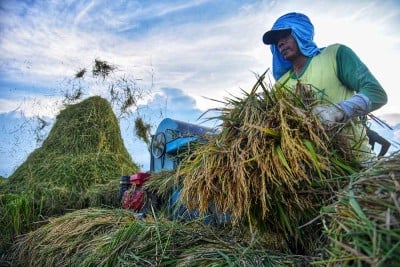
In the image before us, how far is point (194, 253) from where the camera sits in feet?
4.46

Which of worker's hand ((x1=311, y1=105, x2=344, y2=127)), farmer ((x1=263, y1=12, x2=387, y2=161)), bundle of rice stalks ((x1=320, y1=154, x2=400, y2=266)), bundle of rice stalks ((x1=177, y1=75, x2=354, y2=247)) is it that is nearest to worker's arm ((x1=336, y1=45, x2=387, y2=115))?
farmer ((x1=263, y1=12, x2=387, y2=161))

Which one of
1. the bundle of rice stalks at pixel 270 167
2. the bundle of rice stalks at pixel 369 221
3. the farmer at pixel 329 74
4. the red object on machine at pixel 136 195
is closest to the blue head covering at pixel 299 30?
the farmer at pixel 329 74

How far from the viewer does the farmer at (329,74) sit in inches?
55.4

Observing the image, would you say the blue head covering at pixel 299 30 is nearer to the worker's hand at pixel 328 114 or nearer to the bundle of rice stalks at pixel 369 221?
the worker's hand at pixel 328 114

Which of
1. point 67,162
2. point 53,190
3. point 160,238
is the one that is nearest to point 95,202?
point 53,190

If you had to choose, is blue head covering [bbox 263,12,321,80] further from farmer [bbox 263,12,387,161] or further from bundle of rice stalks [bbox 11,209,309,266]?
bundle of rice stalks [bbox 11,209,309,266]

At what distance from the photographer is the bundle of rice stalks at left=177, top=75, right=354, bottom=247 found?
1205 mm

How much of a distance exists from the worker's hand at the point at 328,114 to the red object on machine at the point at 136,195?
2.16 meters

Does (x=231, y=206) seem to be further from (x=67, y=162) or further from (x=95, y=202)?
(x=67, y=162)

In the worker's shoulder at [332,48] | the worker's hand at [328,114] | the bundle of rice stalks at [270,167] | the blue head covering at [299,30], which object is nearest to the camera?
the bundle of rice stalks at [270,167]

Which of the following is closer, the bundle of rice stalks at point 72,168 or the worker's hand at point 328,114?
the worker's hand at point 328,114

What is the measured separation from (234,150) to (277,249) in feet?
1.55

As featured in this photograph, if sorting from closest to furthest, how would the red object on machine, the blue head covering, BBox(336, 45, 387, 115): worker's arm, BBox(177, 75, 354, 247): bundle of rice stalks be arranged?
BBox(177, 75, 354, 247): bundle of rice stalks, BBox(336, 45, 387, 115): worker's arm, the blue head covering, the red object on machine

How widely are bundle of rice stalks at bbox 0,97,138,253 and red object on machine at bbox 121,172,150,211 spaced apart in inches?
34.0
